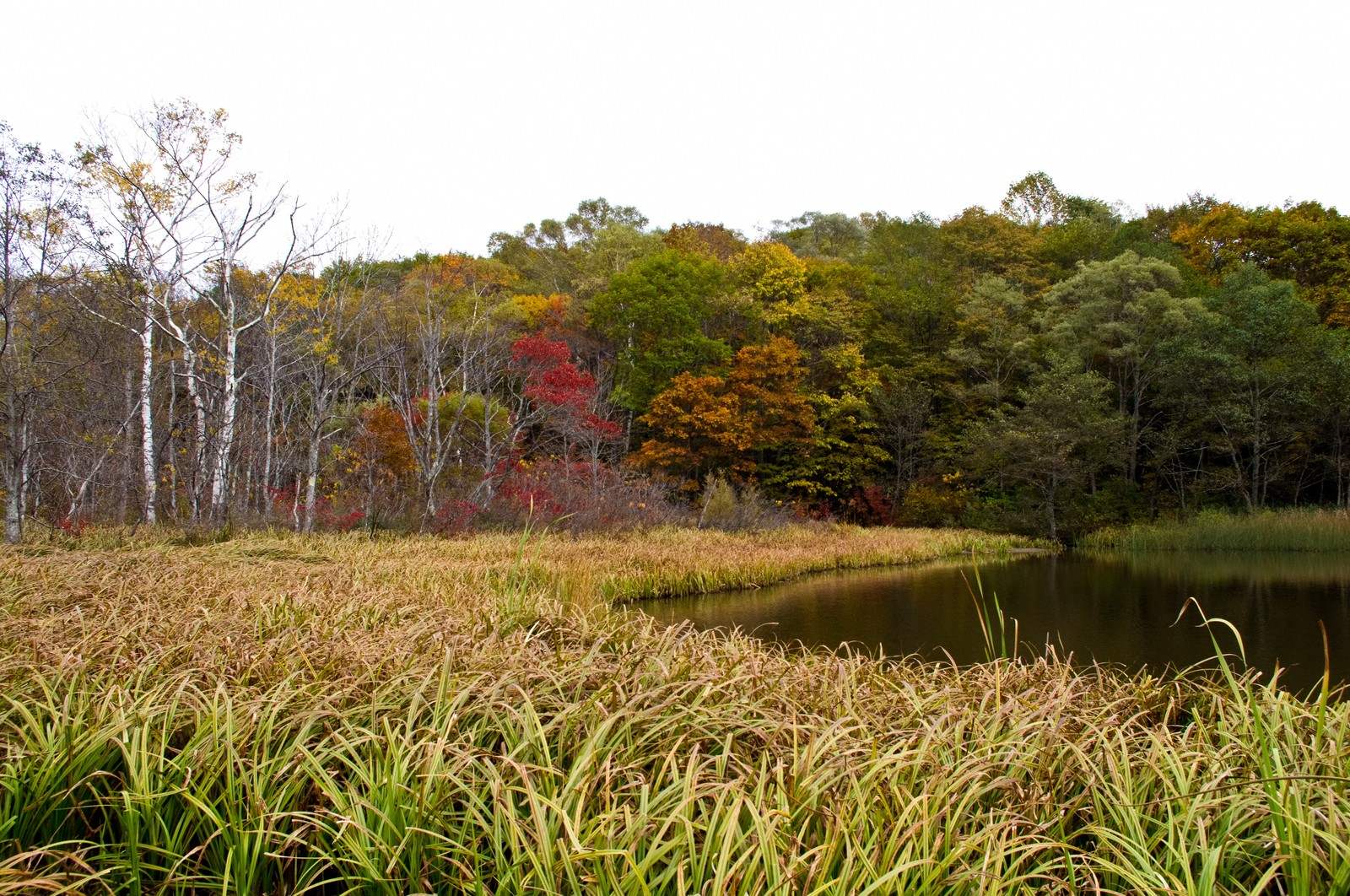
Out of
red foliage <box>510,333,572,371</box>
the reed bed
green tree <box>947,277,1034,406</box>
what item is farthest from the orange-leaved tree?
the reed bed

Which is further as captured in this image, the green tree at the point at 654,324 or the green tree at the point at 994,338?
the green tree at the point at 994,338

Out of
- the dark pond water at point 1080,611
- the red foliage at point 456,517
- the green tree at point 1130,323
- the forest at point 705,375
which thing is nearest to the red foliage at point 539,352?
the forest at point 705,375

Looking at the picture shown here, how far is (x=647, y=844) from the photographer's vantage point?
5.68ft

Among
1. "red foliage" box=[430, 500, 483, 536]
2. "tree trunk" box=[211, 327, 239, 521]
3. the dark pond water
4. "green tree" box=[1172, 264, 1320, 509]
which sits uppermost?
"green tree" box=[1172, 264, 1320, 509]

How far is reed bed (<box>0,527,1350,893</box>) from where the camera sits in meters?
1.57

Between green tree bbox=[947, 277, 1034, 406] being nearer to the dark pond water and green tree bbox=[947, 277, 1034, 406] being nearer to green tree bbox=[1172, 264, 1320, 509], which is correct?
green tree bbox=[1172, 264, 1320, 509]

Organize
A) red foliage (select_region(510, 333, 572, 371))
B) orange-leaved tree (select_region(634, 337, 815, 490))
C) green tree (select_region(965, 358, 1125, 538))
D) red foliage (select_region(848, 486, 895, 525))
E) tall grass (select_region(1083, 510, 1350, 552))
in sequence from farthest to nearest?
red foliage (select_region(848, 486, 895, 525)) → orange-leaved tree (select_region(634, 337, 815, 490)) → green tree (select_region(965, 358, 1125, 538)) → red foliage (select_region(510, 333, 572, 371)) → tall grass (select_region(1083, 510, 1350, 552))

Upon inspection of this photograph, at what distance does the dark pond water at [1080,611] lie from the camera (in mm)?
6422

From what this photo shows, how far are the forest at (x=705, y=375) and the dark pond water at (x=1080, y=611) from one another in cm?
440

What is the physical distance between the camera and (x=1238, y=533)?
18359mm

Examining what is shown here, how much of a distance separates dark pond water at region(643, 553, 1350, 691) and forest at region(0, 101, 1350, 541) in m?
4.40

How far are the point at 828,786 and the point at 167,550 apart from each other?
6.23 meters

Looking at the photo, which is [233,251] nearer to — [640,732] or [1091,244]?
[640,732]

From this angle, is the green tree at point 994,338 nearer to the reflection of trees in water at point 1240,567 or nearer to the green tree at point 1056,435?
the green tree at point 1056,435
